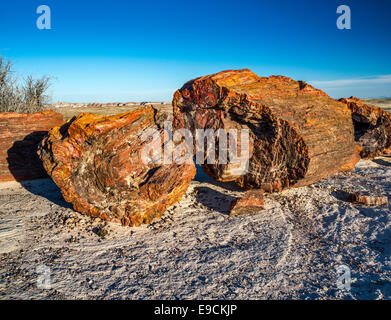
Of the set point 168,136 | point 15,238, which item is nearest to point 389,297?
point 168,136

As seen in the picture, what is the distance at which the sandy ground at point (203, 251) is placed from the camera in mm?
2949

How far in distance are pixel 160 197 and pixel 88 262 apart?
166cm

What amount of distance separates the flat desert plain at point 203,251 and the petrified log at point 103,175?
0.29 metres

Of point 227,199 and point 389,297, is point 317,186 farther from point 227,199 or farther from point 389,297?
point 389,297

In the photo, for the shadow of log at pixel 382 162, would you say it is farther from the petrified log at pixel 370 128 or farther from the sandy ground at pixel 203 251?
the sandy ground at pixel 203 251

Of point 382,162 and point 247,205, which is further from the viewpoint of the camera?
point 382,162

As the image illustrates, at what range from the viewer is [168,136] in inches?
212

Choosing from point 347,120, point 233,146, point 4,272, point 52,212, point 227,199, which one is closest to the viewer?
point 4,272

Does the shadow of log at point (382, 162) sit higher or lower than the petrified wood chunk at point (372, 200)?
higher

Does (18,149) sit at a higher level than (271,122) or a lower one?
lower

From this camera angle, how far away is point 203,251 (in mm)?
3760

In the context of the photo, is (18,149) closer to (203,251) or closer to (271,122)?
(203,251)
